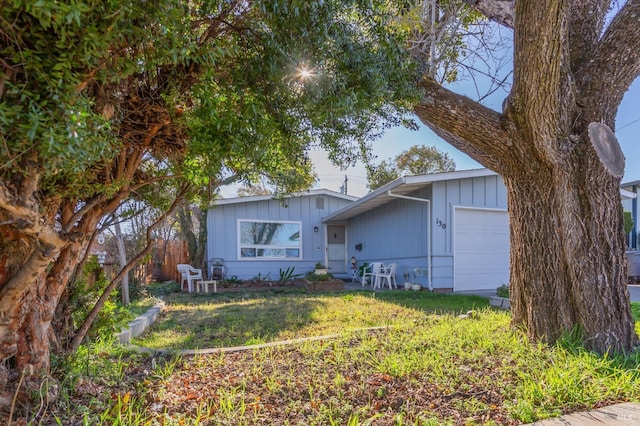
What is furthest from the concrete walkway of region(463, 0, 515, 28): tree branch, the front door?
the front door

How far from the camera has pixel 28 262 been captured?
2031 mm

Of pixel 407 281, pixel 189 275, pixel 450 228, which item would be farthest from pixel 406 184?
pixel 189 275

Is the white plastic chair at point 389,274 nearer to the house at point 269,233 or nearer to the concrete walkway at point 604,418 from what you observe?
the house at point 269,233

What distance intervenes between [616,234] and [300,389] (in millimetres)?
3261

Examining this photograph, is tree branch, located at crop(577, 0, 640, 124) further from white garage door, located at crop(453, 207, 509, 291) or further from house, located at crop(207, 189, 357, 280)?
house, located at crop(207, 189, 357, 280)

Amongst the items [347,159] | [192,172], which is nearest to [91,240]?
[192,172]

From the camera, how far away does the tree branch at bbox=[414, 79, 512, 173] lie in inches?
147

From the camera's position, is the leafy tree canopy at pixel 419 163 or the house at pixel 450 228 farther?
the leafy tree canopy at pixel 419 163

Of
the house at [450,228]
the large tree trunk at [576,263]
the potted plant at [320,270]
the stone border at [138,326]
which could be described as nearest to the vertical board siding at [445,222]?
the house at [450,228]

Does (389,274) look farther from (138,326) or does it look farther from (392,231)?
(138,326)

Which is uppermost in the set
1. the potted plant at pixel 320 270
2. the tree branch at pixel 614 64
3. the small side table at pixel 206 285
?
the tree branch at pixel 614 64

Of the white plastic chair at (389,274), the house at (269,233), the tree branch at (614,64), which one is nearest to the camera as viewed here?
the tree branch at (614,64)

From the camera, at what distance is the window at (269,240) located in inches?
504

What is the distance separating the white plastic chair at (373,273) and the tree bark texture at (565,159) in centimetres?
772
